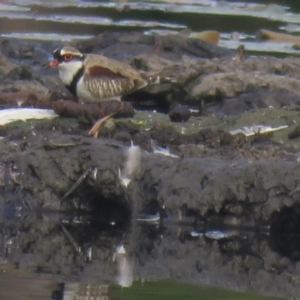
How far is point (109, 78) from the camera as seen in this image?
10.1 meters

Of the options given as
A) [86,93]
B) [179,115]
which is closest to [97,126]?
[86,93]

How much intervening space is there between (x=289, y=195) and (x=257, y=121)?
1.99 m

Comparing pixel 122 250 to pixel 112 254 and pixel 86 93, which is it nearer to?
pixel 112 254

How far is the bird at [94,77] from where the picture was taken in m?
9.98

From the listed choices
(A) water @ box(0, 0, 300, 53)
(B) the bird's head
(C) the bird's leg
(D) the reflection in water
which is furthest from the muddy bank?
(A) water @ box(0, 0, 300, 53)

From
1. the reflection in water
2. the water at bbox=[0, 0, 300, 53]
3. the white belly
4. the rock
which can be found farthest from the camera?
the water at bbox=[0, 0, 300, 53]

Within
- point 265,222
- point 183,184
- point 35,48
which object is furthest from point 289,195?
point 35,48

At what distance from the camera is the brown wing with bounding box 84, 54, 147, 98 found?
10.0 meters

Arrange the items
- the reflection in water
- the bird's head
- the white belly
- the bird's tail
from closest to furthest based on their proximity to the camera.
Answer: the reflection in water → the white belly → the bird's head → the bird's tail

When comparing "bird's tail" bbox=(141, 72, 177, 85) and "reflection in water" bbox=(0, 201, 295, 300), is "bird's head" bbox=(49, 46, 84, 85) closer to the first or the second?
"bird's tail" bbox=(141, 72, 177, 85)

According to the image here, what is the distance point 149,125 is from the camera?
974cm

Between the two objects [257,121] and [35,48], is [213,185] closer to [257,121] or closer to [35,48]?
[257,121]

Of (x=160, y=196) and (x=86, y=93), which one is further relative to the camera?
(x=86, y=93)

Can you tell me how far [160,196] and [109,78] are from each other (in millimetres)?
2193
